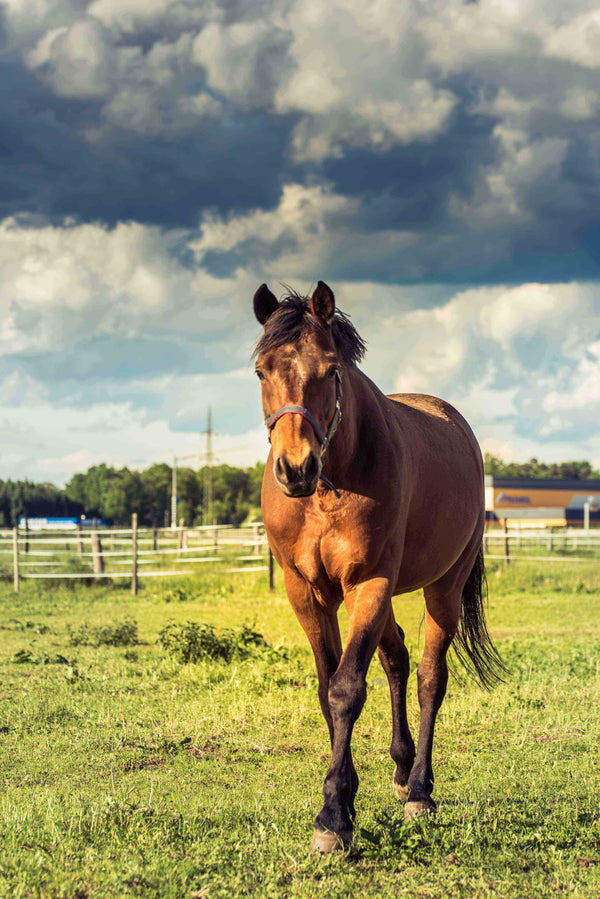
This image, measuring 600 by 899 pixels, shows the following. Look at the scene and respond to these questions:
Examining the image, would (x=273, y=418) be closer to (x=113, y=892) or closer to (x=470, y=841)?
(x=113, y=892)

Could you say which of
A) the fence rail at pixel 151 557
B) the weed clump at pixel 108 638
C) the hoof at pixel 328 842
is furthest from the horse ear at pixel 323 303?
the fence rail at pixel 151 557

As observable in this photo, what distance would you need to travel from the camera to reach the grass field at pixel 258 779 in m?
3.07

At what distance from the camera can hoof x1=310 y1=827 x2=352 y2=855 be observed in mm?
3215

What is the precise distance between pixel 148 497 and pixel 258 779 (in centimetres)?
10218

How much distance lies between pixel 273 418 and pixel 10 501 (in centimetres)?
10184

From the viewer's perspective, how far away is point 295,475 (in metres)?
2.99

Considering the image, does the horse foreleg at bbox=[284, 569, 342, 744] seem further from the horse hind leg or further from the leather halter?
the leather halter

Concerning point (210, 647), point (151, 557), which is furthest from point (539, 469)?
point (210, 647)

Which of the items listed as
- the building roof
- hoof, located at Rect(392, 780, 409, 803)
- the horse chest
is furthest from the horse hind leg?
the building roof

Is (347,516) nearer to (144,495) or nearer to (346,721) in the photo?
(346,721)

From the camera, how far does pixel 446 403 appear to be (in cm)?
595

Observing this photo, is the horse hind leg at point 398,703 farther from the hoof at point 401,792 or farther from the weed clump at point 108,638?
the weed clump at point 108,638

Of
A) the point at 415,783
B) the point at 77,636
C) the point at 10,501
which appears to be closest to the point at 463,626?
the point at 415,783

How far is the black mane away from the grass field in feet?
7.12
